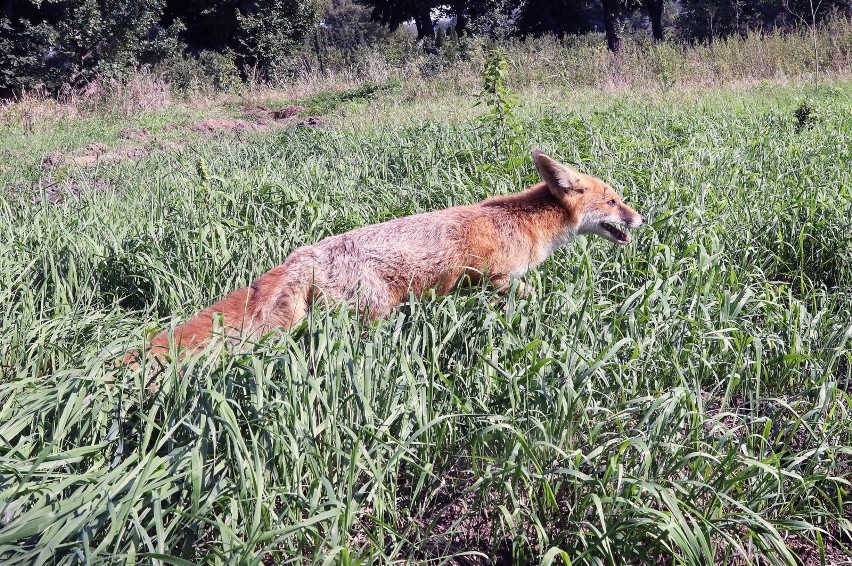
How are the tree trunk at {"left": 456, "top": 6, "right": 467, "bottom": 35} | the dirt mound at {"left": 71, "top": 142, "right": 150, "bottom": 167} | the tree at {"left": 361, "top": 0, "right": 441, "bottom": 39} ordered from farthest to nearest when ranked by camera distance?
the tree trunk at {"left": 456, "top": 6, "right": 467, "bottom": 35} < the tree at {"left": 361, "top": 0, "right": 441, "bottom": 39} < the dirt mound at {"left": 71, "top": 142, "right": 150, "bottom": 167}

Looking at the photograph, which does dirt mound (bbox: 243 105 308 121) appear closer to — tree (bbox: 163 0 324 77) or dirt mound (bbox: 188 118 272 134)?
dirt mound (bbox: 188 118 272 134)

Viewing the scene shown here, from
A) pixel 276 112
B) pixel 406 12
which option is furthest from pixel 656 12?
pixel 276 112

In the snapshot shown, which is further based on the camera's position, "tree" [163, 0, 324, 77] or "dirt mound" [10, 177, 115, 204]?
"tree" [163, 0, 324, 77]

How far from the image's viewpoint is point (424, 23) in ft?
147

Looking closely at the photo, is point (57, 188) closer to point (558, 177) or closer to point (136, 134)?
point (558, 177)

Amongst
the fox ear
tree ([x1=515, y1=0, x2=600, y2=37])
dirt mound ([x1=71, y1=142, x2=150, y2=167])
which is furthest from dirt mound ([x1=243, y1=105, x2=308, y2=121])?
tree ([x1=515, y1=0, x2=600, y2=37])

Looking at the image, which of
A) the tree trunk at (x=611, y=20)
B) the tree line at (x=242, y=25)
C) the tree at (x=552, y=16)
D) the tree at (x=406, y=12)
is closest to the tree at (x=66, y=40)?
the tree line at (x=242, y=25)

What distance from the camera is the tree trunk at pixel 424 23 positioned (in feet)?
143

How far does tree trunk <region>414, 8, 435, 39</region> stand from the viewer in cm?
4369

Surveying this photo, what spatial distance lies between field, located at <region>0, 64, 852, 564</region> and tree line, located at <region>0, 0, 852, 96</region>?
11618 mm

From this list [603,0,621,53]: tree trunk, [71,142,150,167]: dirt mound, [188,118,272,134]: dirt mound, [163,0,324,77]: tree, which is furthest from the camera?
[603,0,621,53]: tree trunk

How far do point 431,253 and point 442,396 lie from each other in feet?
4.74

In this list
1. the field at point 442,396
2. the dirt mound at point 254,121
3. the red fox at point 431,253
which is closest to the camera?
the field at point 442,396

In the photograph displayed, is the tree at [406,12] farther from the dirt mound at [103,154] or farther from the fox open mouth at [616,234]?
the fox open mouth at [616,234]
